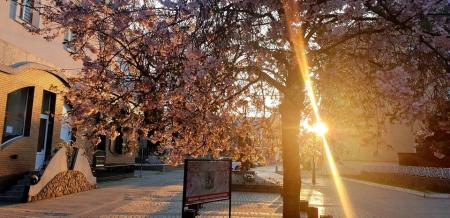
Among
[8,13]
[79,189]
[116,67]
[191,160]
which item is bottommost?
[79,189]

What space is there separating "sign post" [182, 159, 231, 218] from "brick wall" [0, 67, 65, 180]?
311 inches

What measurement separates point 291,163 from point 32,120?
12.7 m

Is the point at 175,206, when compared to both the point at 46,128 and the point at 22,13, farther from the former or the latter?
the point at 22,13

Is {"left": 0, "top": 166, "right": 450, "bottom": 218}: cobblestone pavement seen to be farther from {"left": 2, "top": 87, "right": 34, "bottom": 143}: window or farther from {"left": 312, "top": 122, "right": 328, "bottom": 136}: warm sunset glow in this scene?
{"left": 312, "top": 122, "right": 328, "bottom": 136}: warm sunset glow

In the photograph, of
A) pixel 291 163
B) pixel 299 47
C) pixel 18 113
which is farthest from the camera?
pixel 18 113

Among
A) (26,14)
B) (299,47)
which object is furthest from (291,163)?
(26,14)

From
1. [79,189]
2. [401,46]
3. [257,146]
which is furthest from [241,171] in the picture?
[401,46]

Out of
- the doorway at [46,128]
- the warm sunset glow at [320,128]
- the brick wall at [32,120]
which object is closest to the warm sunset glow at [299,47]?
the warm sunset glow at [320,128]

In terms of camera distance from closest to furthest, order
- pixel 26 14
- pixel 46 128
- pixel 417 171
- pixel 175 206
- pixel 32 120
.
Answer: pixel 175 206 → pixel 26 14 → pixel 32 120 → pixel 46 128 → pixel 417 171

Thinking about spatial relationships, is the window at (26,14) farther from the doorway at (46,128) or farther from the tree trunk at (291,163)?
the tree trunk at (291,163)

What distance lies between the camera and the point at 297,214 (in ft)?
29.5

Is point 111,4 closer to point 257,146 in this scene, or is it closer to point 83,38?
point 83,38

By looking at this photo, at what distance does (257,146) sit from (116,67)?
4625 mm

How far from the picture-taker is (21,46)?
671 inches
